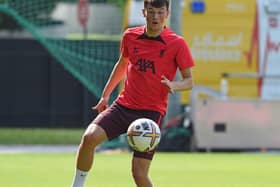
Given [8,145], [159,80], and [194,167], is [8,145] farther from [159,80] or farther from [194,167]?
[159,80]

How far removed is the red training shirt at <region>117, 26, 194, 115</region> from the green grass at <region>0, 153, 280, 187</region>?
2.92 m

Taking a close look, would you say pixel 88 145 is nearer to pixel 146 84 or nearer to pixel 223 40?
pixel 146 84

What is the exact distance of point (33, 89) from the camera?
2794cm

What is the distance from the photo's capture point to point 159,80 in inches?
396

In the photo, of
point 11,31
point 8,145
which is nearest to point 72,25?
point 11,31

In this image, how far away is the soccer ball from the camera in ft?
31.7

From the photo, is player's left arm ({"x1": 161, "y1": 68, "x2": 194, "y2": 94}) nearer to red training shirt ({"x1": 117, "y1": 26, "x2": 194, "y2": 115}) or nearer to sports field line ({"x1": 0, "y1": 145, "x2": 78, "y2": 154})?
red training shirt ({"x1": 117, "y1": 26, "x2": 194, "y2": 115})

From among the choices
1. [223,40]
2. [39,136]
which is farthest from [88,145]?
[39,136]

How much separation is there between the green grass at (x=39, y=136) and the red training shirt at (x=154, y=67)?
1434 centimetres

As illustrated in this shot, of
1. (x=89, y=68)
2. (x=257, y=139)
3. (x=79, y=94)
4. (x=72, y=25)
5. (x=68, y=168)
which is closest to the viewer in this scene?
(x=68, y=168)

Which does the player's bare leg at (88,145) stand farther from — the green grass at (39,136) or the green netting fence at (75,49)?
the green grass at (39,136)

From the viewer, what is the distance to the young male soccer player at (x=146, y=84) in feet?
32.8

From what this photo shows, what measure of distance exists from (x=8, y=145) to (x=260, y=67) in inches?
238

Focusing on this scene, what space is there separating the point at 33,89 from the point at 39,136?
1787 mm
